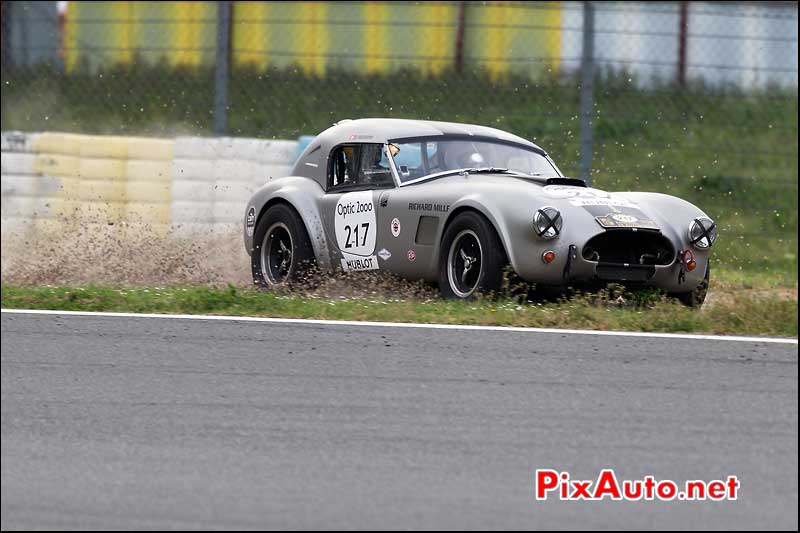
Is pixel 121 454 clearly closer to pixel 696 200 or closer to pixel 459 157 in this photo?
pixel 459 157

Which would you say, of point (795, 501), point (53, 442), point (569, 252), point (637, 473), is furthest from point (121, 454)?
point (569, 252)

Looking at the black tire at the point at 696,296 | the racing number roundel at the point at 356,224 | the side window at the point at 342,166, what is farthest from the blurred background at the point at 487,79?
the black tire at the point at 696,296

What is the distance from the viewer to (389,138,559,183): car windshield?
821 cm

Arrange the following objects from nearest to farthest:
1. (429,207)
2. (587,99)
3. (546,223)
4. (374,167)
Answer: (546,223) → (429,207) → (374,167) → (587,99)

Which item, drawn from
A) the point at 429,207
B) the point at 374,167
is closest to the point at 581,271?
the point at 429,207

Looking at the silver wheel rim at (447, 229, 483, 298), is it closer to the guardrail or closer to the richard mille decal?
the richard mille decal

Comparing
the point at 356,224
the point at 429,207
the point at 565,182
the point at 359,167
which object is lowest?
the point at 356,224

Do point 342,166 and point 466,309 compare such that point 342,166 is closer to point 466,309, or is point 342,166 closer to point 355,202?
point 355,202

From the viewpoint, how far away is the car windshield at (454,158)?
8211 mm

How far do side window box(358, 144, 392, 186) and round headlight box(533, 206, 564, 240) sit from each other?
1.39m

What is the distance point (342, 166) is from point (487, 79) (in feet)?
13.3

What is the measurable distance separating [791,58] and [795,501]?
335 inches

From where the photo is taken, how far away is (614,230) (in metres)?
7.14

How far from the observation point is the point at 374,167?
8383 mm
